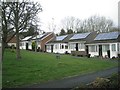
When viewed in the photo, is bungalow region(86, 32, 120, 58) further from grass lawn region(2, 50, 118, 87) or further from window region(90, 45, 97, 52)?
grass lawn region(2, 50, 118, 87)

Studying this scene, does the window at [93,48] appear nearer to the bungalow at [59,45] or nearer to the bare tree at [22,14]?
the bungalow at [59,45]

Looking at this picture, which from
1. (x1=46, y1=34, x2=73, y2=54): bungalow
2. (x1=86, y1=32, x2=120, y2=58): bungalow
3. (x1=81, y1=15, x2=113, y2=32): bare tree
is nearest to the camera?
(x1=86, y1=32, x2=120, y2=58): bungalow

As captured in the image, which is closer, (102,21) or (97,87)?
(97,87)

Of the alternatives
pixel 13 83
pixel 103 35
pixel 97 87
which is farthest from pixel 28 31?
pixel 103 35

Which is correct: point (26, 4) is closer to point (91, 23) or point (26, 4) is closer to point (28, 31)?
point (28, 31)

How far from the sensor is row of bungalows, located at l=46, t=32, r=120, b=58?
42.2m

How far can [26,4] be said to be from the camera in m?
Answer: 24.4

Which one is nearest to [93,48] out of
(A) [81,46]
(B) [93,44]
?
(B) [93,44]

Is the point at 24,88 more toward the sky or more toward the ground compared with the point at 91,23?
more toward the ground

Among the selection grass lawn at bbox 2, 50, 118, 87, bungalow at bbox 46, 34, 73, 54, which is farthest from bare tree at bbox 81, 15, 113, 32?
grass lawn at bbox 2, 50, 118, 87

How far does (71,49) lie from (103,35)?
913 cm

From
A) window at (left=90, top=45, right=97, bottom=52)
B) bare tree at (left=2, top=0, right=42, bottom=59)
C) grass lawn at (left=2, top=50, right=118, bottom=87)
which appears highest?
bare tree at (left=2, top=0, right=42, bottom=59)

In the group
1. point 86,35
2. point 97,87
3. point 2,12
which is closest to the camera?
point 97,87

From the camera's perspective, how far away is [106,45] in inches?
1740
